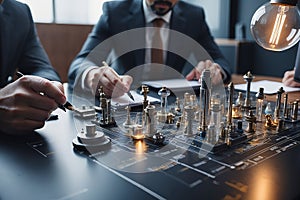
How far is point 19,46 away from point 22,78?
2.34ft

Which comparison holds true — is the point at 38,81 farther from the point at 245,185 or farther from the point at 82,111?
the point at 245,185

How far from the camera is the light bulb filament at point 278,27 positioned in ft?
3.00

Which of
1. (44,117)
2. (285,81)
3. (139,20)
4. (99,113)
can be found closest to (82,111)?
(99,113)

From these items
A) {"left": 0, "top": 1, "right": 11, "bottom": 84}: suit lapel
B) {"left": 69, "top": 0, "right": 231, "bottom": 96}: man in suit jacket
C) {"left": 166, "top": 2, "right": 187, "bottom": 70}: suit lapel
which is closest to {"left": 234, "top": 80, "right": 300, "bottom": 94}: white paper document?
{"left": 69, "top": 0, "right": 231, "bottom": 96}: man in suit jacket

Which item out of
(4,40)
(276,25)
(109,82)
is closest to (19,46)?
(4,40)

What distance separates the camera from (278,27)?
0.94m

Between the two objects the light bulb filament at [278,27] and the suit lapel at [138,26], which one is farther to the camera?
the suit lapel at [138,26]

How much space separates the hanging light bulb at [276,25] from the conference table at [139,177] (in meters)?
0.39

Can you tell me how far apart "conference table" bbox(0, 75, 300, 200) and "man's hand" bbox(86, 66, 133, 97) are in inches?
16.9

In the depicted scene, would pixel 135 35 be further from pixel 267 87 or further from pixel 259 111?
pixel 259 111

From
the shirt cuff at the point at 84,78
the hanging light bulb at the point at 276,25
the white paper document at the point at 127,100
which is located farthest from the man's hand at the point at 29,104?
the hanging light bulb at the point at 276,25

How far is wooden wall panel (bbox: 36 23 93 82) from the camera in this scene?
8.19 ft

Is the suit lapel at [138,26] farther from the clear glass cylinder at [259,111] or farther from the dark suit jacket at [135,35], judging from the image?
the clear glass cylinder at [259,111]

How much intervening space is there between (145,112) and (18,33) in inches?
34.7
